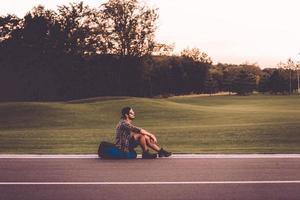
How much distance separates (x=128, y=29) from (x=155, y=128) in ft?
130

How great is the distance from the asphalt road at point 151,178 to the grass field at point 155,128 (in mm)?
3311

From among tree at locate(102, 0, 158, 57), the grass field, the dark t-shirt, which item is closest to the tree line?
tree at locate(102, 0, 158, 57)

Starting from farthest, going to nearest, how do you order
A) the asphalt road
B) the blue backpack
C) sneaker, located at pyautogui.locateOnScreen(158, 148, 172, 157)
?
sneaker, located at pyautogui.locateOnScreen(158, 148, 172, 157) → the blue backpack → the asphalt road

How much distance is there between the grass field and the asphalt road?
331 cm

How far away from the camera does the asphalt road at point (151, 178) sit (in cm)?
799

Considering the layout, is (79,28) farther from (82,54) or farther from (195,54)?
(195,54)

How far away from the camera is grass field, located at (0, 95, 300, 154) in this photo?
1719cm

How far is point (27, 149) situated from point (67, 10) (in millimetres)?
56975

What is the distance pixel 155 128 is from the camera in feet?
85.7

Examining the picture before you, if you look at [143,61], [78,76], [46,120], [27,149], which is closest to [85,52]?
[78,76]

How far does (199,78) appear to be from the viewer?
86.1 metres

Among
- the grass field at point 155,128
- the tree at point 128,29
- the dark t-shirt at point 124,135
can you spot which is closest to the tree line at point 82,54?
the tree at point 128,29

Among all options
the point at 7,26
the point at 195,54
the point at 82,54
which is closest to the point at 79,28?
the point at 82,54

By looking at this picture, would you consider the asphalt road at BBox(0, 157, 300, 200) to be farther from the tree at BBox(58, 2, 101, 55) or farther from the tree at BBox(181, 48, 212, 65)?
the tree at BBox(181, 48, 212, 65)
